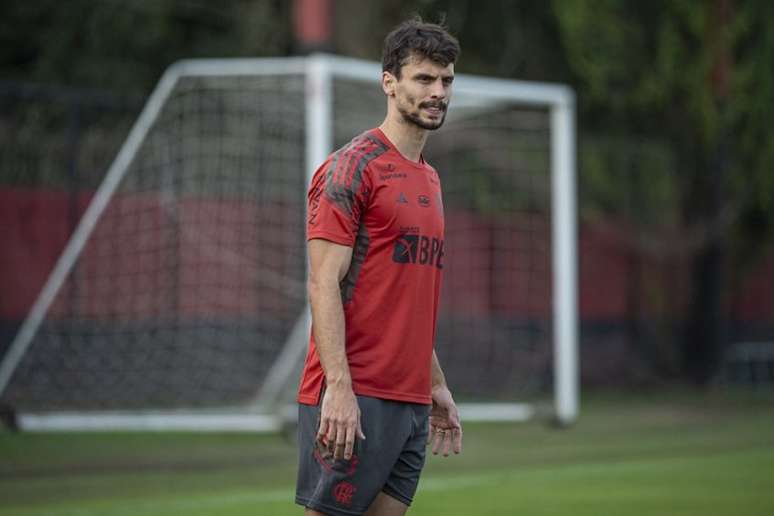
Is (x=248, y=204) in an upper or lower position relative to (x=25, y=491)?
upper

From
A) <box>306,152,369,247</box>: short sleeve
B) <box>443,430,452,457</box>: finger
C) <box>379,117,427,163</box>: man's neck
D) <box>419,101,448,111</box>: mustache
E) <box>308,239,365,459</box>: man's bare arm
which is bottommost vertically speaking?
<box>443,430,452,457</box>: finger

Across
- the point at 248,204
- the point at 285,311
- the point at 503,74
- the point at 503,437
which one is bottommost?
the point at 503,437

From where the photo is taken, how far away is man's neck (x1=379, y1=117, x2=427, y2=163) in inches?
172

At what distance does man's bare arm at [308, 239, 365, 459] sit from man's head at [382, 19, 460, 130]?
511mm

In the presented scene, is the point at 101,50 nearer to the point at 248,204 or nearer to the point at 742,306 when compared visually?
the point at 248,204

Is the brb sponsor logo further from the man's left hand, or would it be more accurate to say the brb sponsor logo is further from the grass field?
the grass field

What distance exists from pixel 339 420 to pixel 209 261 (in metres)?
8.87

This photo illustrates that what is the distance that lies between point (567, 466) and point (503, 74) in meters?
10.7

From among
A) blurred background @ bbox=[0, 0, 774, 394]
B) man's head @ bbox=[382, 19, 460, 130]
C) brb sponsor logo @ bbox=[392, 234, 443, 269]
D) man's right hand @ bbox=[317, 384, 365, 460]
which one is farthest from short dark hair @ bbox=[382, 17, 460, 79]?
blurred background @ bbox=[0, 0, 774, 394]

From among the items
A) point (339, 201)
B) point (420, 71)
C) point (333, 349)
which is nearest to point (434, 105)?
point (420, 71)

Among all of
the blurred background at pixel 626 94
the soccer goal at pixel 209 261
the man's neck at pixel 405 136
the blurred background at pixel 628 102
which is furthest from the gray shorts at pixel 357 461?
the blurred background at pixel 626 94

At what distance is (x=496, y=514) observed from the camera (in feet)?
26.3

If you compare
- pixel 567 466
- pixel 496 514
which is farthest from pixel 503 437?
pixel 496 514

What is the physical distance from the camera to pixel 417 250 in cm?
430
